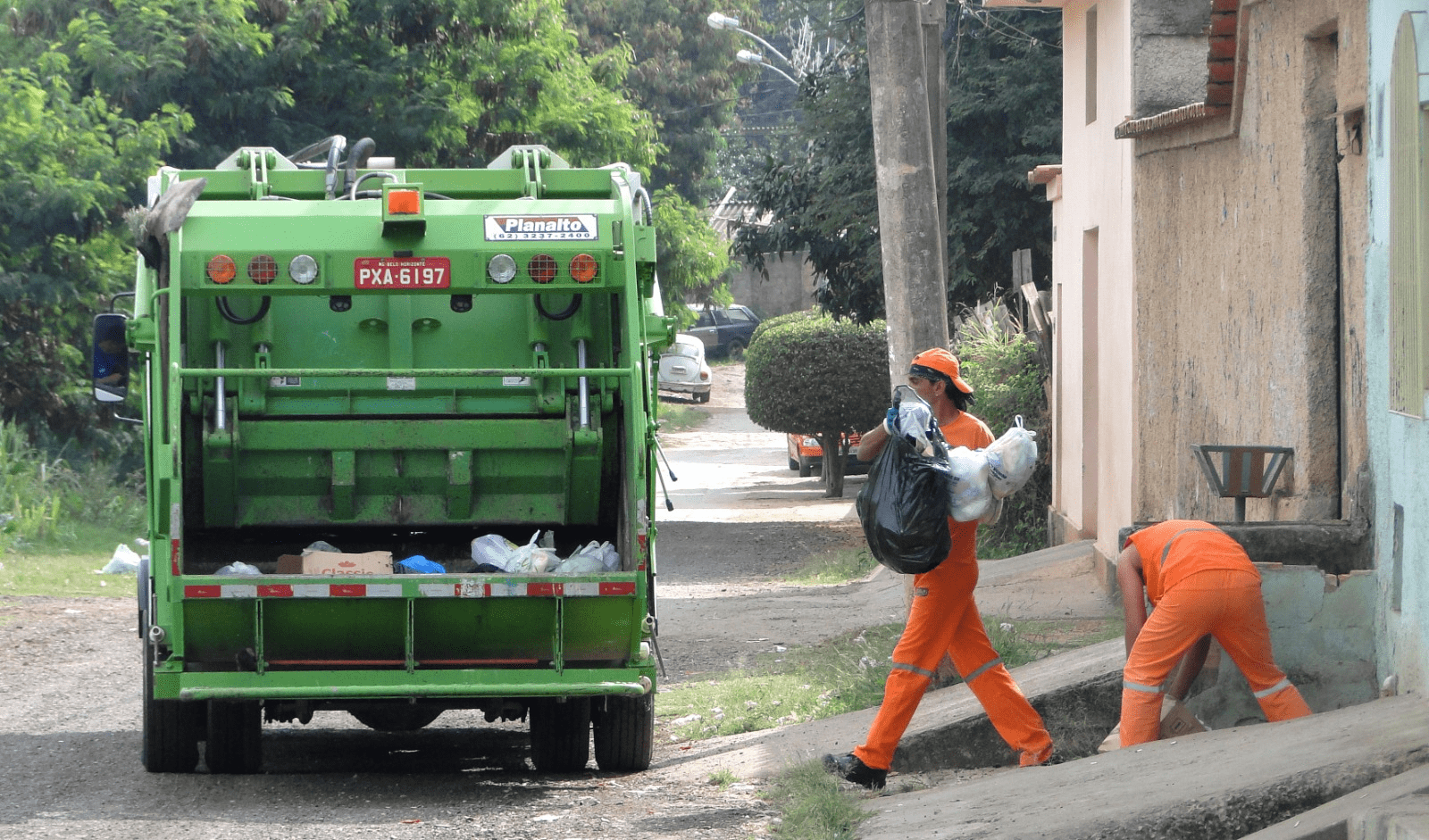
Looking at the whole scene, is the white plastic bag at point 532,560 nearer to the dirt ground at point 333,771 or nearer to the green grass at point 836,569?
the dirt ground at point 333,771

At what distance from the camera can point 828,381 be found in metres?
20.3

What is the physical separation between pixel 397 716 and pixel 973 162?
11.1 metres

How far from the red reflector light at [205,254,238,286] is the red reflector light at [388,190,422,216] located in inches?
25.1

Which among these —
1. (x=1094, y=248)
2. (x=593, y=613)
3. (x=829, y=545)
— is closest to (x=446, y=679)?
(x=593, y=613)

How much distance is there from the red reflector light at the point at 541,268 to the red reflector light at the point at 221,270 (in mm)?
1133

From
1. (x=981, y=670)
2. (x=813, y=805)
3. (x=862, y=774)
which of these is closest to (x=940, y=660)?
(x=981, y=670)

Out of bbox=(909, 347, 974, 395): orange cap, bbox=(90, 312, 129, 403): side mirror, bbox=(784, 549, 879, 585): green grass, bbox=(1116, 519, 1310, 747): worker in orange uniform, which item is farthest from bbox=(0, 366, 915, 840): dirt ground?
bbox=(909, 347, 974, 395): orange cap

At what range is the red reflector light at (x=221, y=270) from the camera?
669cm

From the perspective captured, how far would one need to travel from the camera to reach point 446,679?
21.1 feet

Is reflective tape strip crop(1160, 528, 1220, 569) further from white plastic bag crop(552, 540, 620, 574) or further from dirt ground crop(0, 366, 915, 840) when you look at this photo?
white plastic bag crop(552, 540, 620, 574)

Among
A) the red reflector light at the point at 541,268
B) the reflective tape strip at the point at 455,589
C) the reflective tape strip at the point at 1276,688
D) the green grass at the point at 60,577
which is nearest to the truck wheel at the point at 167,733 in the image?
the reflective tape strip at the point at 455,589

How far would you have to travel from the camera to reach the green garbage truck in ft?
21.0

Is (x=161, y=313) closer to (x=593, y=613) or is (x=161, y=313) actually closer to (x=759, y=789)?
(x=593, y=613)

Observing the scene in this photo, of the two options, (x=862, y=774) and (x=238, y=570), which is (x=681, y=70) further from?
(x=862, y=774)
